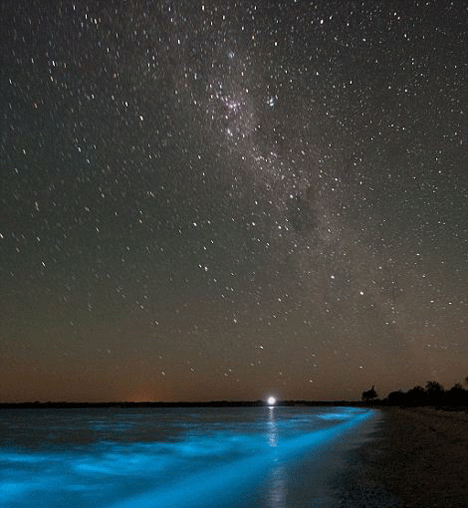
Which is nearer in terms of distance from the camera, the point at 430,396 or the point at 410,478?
the point at 410,478

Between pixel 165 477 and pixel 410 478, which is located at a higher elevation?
pixel 165 477

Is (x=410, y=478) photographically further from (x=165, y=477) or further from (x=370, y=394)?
(x=370, y=394)

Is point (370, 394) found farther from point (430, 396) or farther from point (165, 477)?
point (165, 477)

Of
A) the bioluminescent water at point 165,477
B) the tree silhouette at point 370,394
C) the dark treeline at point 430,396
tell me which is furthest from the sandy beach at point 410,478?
the tree silhouette at point 370,394

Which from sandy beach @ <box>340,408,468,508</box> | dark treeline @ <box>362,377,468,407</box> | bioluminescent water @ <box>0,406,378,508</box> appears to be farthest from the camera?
dark treeline @ <box>362,377,468,407</box>

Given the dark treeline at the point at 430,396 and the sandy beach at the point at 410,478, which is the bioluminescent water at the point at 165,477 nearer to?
the sandy beach at the point at 410,478

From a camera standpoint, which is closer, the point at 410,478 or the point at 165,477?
the point at 410,478

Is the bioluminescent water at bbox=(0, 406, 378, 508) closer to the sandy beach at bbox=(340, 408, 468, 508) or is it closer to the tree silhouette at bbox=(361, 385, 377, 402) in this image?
the sandy beach at bbox=(340, 408, 468, 508)

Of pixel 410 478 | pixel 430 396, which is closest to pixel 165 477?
pixel 410 478

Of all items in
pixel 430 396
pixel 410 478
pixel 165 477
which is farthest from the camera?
pixel 430 396

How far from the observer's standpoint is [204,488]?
12469 mm

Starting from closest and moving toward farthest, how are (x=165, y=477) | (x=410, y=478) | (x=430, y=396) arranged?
(x=410, y=478) < (x=165, y=477) < (x=430, y=396)

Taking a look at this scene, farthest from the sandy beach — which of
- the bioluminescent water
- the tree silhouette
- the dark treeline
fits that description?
the tree silhouette

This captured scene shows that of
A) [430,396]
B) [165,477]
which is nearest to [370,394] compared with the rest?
[430,396]
